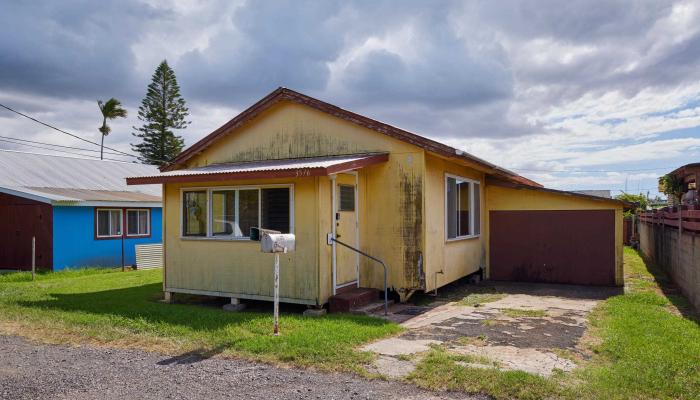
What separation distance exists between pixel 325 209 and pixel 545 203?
6049 mm

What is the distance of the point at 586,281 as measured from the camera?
11742 millimetres

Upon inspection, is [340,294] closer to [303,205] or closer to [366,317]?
[366,317]

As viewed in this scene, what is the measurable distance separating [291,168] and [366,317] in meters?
2.55

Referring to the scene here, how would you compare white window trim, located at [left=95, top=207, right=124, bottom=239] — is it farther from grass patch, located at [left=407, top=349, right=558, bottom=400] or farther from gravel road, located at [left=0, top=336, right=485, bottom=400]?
grass patch, located at [left=407, top=349, right=558, bottom=400]

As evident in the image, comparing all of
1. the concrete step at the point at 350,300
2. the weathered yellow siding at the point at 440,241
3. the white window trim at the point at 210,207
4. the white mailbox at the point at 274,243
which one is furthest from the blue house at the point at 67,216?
the weathered yellow siding at the point at 440,241

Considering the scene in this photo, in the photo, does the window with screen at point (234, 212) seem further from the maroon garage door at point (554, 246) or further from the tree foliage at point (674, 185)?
the tree foliage at point (674, 185)

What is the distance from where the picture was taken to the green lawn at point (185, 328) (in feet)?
20.0

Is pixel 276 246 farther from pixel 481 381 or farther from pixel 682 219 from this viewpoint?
pixel 682 219

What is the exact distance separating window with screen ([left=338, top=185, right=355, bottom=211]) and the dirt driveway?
193 cm

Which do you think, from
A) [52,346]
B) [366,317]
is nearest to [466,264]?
[366,317]

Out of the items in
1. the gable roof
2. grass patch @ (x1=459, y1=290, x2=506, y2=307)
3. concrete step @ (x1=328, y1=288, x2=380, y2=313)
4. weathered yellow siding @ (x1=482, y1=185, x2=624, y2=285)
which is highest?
the gable roof

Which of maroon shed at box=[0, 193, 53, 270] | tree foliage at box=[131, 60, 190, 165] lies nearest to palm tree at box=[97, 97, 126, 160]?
tree foliage at box=[131, 60, 190, 165]

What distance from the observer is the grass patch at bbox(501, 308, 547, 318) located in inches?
325

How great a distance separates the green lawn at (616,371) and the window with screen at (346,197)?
361cm
